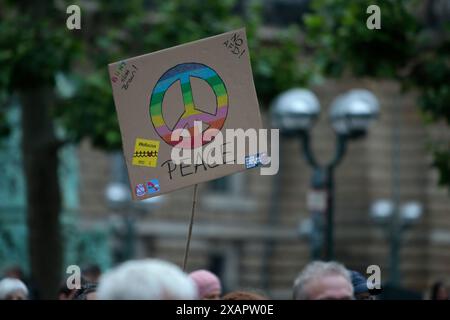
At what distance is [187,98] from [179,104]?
0.06 m

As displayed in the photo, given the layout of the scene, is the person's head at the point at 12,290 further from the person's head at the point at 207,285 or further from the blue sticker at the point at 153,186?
the blue sticker at the point at 153,186

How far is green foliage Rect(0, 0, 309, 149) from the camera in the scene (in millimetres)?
14516

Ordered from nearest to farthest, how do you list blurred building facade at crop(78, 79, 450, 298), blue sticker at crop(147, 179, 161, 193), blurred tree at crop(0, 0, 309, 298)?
blue sticker at crop(147, 179, 161, 193) → blurred tree at crop(0, 0, 309, 298) → blurred building facade at crop(78, 79, 450, 298)

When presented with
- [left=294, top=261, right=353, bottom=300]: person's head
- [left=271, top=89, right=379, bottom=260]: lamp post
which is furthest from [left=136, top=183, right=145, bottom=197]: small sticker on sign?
[left=271, top=89, right=379, bottom=260]: lamp post

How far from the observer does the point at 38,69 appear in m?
14.4

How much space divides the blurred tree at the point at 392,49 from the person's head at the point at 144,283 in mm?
8915

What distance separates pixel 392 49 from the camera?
13633 millimetres

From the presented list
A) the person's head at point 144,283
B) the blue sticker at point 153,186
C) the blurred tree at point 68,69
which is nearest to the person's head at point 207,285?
the blue sticker at point 153,186

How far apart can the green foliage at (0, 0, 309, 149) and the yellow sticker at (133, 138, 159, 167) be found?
8.16 meters

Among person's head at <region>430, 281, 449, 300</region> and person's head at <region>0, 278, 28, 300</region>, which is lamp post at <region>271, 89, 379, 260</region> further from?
person's head at <region>0, 278, 28, 300</region>

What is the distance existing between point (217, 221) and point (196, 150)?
28.4m

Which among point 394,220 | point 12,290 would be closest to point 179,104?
point 12,290

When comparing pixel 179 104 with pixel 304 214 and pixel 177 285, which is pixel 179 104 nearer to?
pixel 177 285

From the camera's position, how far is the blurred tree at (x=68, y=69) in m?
14.7
